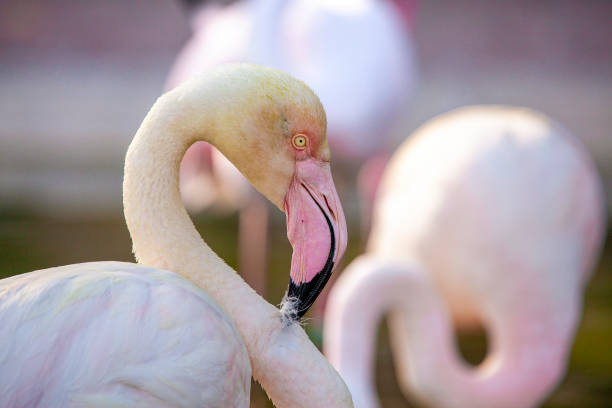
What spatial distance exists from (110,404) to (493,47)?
7285 millimetres

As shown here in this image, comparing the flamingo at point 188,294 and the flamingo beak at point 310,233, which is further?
the flamingo beak at point 310,233

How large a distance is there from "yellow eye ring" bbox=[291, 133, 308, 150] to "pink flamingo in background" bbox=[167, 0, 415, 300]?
198 cm

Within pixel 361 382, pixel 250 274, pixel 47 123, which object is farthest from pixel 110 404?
pixel 47 123

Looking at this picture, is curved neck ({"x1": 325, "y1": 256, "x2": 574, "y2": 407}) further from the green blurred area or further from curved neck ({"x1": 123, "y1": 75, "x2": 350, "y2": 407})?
curved neck ({"x1": 123, "y1": 75, "x2": 350, "y2": 407})

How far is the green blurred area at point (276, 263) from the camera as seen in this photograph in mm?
3695

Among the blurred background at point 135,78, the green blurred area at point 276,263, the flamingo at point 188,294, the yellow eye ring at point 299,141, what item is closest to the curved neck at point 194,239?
the flamingo at point 188,294

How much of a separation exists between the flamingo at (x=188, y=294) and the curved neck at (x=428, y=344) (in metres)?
1.11

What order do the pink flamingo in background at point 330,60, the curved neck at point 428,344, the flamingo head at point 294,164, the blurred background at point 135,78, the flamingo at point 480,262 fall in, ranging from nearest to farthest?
1. the flamingo head at point 294,164
2. the curved neck at point 428,344
3. the flamingo at point 480,262
4. the pink flamingo in background at point 330,60
5. the blurred background at point 135,78

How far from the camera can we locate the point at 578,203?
332 centimetres

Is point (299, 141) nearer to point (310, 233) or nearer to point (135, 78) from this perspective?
point (310, 233)

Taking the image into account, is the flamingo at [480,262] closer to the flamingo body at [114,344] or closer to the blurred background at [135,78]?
the flamingo body at [114,344]

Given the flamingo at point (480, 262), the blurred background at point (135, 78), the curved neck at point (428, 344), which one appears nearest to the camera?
the curved neck at point (428, 344)

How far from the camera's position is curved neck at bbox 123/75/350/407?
1.51m

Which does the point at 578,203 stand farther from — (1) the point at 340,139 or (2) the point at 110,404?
(2) the point at 110,404
